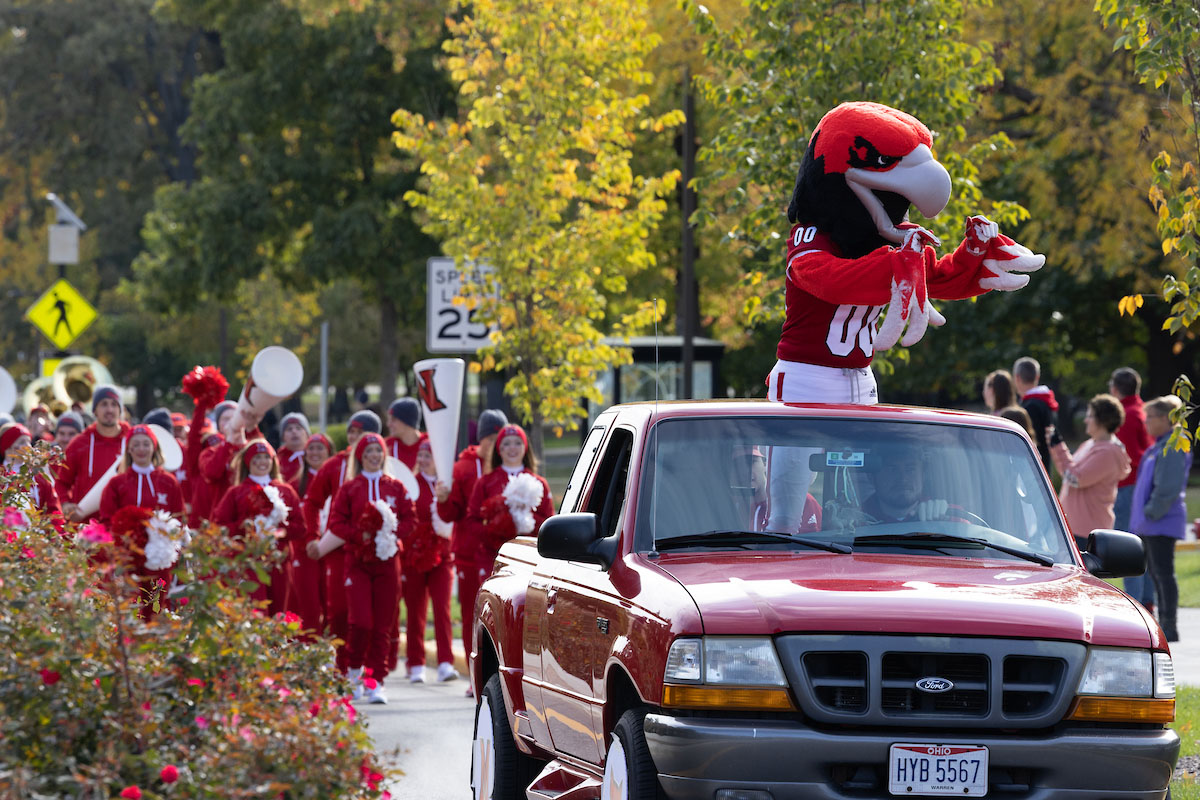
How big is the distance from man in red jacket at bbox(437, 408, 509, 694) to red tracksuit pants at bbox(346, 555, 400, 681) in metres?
0.56

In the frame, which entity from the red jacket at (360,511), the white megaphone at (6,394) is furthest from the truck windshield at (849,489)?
the white megaphone at (6,394)

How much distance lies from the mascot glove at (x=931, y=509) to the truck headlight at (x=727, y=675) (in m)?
1.21

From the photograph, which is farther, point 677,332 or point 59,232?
point 677,332

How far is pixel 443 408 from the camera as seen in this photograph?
549 inches

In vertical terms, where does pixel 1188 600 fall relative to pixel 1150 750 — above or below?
below

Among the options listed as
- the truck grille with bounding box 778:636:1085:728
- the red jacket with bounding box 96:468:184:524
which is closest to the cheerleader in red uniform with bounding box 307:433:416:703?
the red jacket with bounding box 96:468:184:524

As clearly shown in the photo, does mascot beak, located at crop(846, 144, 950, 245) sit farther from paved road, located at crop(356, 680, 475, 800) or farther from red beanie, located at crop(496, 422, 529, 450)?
red beanie, located at crop(496, 422, 529, 450)

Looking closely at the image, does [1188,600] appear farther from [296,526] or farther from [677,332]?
[677,332]

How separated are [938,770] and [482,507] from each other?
25.8 feet

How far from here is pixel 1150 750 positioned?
5.47 m

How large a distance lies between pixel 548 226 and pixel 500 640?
9331 millimetres

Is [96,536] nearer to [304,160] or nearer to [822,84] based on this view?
[822,84]

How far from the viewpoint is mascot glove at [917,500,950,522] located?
6.35 metres

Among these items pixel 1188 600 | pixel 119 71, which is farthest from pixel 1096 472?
pixel 119 71
